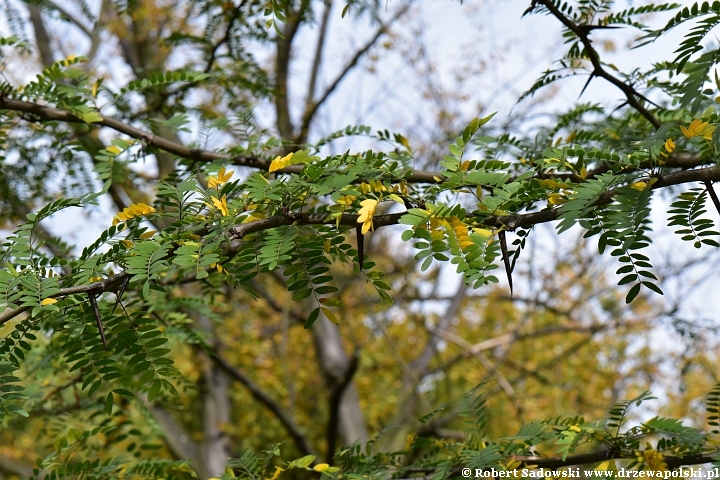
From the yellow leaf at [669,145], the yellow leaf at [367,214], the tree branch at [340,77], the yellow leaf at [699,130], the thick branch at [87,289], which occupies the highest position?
the tree branch at [340,77]

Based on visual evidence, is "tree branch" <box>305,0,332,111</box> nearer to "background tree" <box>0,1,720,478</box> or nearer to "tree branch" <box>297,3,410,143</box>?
"tree branch" <box>297,3,410,143</box>

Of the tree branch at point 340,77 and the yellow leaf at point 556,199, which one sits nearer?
the yellow leaf at point 556,199

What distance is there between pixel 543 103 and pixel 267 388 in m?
3.83

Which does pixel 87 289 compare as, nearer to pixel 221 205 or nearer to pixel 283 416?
pixel 221 205

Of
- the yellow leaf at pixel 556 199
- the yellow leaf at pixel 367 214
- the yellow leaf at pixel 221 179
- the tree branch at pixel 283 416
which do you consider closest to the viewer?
the yellow leaf at pixel 367 214

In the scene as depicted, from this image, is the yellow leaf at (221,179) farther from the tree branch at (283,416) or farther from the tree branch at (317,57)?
the tree branch at (317,57)

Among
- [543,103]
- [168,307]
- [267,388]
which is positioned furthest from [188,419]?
[168,307]

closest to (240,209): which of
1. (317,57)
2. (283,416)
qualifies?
(283,416)

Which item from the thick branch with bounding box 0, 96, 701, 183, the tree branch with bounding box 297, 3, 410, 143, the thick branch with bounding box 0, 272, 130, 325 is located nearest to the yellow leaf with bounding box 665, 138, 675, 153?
the thick branch with bounding box 0, 96, 701, 183

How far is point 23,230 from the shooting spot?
1025mm

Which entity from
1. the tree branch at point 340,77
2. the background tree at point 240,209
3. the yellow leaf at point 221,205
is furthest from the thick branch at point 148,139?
the tree branch at point 340,77

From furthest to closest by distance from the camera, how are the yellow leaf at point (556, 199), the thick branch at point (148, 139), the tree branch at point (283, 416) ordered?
the tree branch at point (283, 416), the thick branch at point (148, 139), the yellow leaf at point (556, 199)

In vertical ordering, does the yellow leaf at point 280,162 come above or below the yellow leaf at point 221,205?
above

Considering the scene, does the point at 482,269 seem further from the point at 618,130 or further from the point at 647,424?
the point at 618,130
